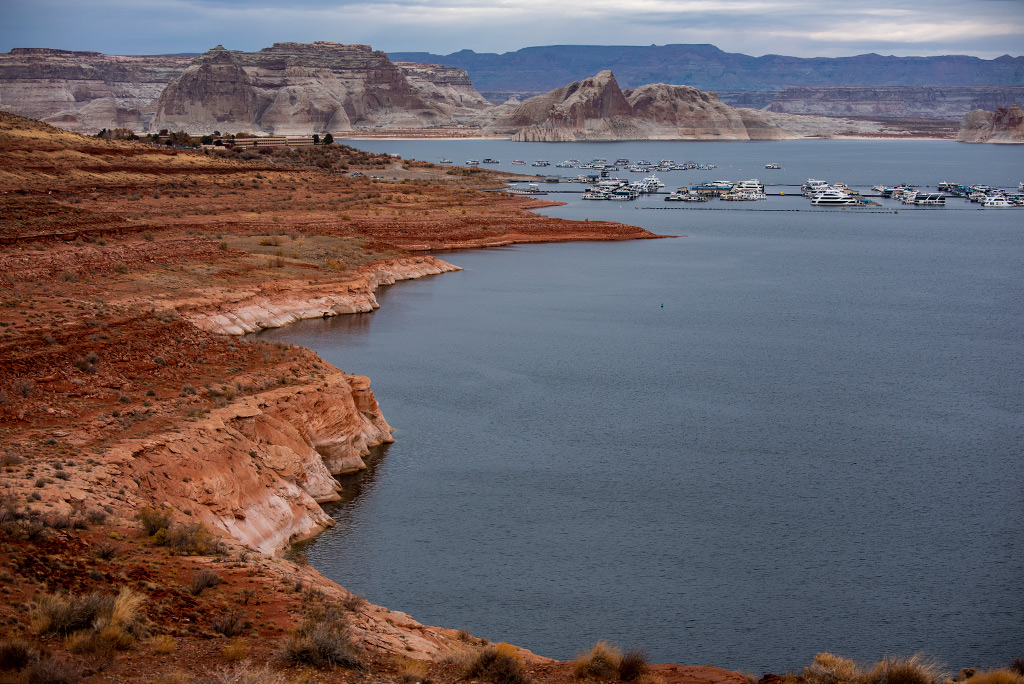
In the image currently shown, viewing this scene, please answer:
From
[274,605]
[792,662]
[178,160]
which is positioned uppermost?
[178,160]

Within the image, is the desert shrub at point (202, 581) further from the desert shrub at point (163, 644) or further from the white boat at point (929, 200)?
the white boat at point (929, 200)

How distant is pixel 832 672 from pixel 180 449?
17475 millimetres

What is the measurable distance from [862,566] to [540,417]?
16577mm

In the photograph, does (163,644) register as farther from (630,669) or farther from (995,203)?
(995,203)

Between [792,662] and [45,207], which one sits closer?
[792,662]

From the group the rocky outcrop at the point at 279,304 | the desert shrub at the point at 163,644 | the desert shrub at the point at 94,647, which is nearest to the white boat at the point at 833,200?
the rocky outcrop at the point at 279,304

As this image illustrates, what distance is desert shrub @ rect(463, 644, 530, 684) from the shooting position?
16.9m

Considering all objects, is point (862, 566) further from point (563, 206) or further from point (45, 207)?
point (563, 206)

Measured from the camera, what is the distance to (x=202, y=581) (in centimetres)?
1958

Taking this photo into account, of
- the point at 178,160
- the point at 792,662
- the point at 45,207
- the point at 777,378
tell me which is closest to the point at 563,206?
the point at 178,160

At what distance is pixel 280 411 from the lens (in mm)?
→ 32812

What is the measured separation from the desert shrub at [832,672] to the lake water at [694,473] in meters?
5.01

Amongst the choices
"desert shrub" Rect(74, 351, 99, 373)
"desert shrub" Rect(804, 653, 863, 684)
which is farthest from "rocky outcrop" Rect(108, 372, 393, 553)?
"desert shrub" Rect(804, 653, 863, 684)

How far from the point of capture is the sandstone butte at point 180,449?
56.9ft
